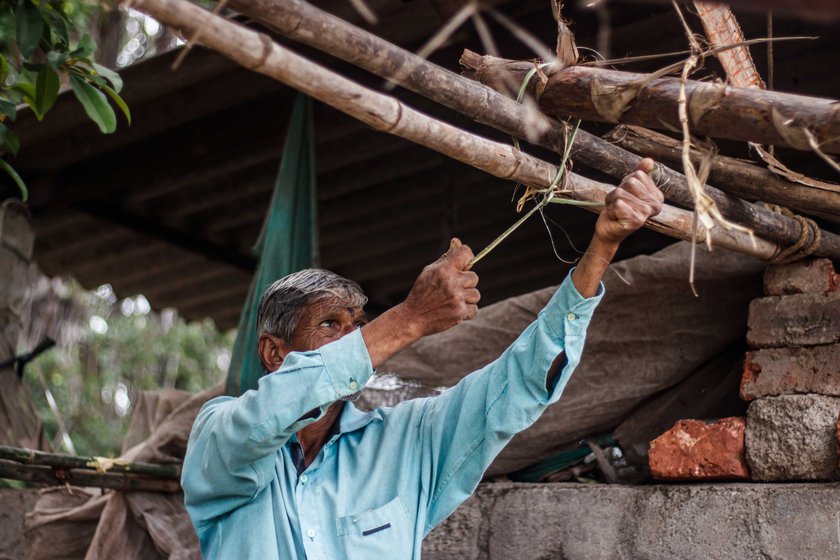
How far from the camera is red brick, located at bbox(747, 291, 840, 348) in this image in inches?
96.2

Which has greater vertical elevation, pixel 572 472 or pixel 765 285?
pixel 765 285

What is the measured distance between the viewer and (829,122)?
1.62m

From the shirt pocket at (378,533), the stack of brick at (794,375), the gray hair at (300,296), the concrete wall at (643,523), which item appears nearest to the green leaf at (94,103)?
the gray hair at (300,296)

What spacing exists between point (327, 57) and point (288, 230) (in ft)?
2.33

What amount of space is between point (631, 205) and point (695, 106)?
22cm

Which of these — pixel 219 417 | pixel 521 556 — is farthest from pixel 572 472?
pixel 219 417

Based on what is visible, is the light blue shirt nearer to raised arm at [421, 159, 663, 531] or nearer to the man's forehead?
raised arm at [421, 159, 663, 531]

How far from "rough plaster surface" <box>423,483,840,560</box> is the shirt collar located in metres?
0.65

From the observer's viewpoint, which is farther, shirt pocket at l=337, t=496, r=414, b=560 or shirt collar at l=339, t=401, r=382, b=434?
shirt collar at l=339, t=401, r=382, b=434

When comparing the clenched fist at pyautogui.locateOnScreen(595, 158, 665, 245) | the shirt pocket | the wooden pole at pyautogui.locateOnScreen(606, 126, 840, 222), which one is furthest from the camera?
the wooden pole at pyautogui.locateOnScreen(606, 126, 840, 222)

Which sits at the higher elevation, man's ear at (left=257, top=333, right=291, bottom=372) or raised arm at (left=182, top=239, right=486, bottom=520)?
man's ear at (left=257, top=333, right=291, bottom=372)

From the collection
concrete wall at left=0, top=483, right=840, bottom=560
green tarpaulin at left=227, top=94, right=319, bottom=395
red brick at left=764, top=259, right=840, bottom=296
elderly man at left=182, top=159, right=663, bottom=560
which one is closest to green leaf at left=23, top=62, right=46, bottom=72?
elderly man at left=182, top=159, right=663, bottom=560

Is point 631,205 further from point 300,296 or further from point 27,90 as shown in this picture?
point 27,90

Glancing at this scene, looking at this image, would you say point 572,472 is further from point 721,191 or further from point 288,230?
point 288,230
